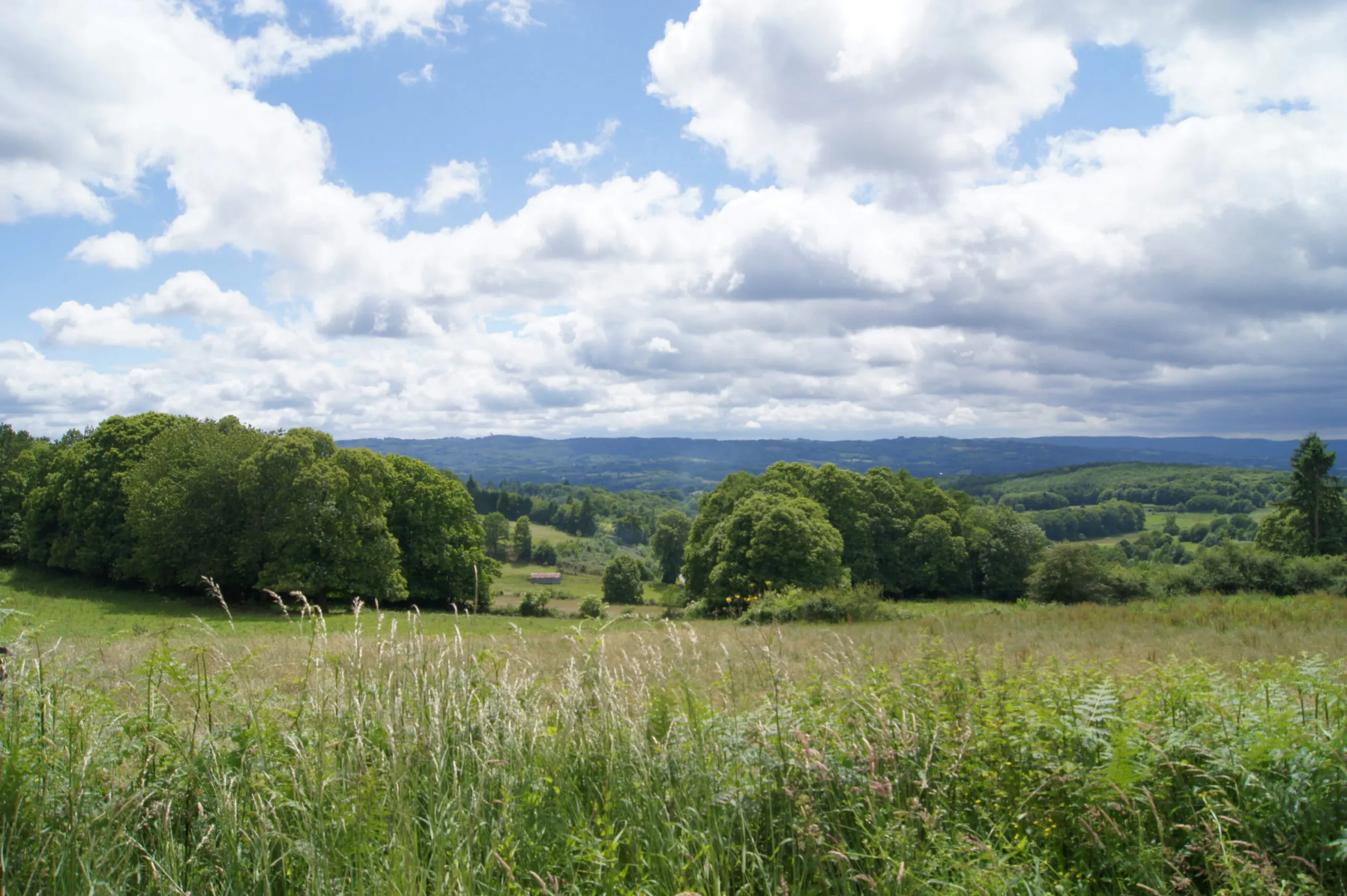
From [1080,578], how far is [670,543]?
6140 centimetres

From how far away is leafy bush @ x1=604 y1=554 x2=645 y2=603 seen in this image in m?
78.0

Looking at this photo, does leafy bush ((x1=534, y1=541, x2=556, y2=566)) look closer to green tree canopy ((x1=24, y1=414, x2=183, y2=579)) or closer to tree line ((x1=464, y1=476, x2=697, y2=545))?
tree line ((x1=464, y1=476, x2=697, y2=545))

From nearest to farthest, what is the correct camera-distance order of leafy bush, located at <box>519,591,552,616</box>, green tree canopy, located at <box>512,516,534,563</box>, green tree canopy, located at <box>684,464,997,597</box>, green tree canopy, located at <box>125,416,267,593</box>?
green tree canopy, located at <box>125,416,267,593</box>
leafy bush, located at <box>519,591,552,616</box>
green tree canopy, located at <box>684,464,997,597</box>
green tree canopy, located at <box>512,516,534,563</box>

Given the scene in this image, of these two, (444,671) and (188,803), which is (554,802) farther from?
(188,803)

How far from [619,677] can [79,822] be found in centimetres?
303

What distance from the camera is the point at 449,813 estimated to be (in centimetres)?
385

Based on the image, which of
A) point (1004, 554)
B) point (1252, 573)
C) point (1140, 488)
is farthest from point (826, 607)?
point (1140, 488)

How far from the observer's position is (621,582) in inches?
3093

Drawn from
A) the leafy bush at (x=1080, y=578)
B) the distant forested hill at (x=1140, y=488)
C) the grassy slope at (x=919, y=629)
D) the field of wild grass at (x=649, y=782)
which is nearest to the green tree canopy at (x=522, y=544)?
the grassy slope at (x=919, y=629)

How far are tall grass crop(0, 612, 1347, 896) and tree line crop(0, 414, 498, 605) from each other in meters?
29.3

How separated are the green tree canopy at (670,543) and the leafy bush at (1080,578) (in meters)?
52.1

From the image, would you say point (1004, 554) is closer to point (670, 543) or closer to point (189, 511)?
point (670, 543)

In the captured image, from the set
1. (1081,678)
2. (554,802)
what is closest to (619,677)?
(554,802)

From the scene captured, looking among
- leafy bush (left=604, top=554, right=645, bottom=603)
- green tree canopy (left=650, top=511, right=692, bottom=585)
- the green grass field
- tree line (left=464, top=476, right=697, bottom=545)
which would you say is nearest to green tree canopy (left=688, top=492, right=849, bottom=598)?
leafy bush (left=604, top=554, right=645, bottom=603)
